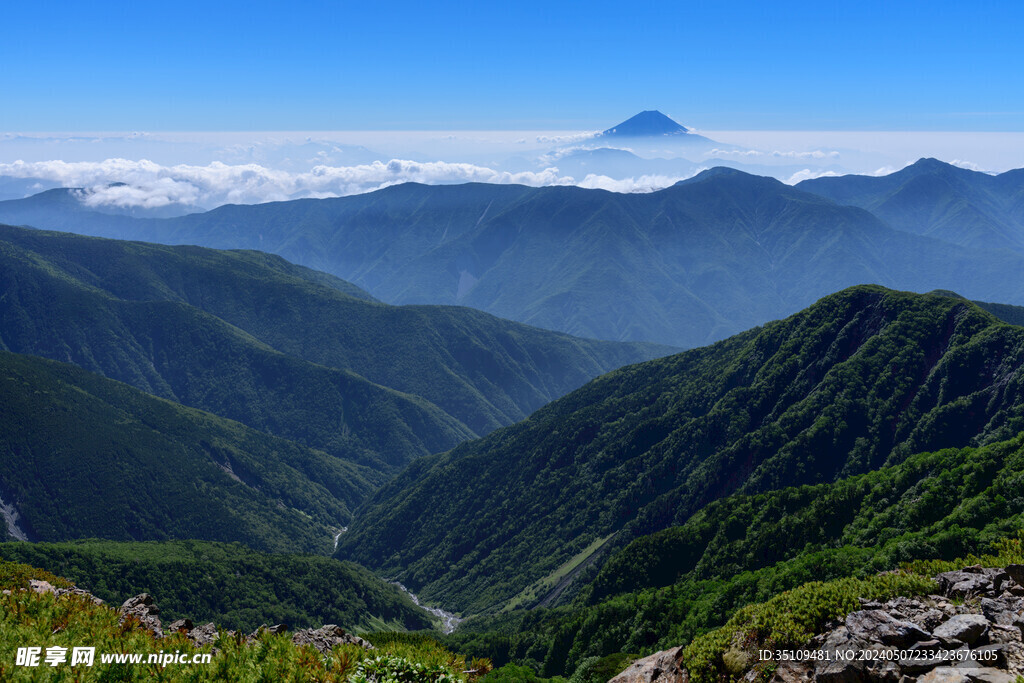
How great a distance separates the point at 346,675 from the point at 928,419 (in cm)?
18072

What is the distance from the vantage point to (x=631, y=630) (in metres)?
110

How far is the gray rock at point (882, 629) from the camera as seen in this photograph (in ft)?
103

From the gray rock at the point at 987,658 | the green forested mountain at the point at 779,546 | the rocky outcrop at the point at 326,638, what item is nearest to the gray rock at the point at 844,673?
the gray rock at the point at 987,658

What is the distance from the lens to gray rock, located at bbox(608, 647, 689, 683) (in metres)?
38.1

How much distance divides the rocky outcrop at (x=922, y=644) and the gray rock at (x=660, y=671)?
64 mm

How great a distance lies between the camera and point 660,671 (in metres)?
39.3

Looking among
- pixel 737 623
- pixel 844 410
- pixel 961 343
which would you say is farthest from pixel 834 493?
pixel 737 623

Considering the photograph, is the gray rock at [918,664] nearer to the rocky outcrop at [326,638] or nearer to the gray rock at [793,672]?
the gray rock at [793,672]

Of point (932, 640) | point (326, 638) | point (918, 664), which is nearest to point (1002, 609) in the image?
point (932, 640)

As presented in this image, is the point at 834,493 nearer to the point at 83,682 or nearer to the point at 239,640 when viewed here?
the point at 239,640

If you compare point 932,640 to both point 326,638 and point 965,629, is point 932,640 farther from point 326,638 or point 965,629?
point 326,638

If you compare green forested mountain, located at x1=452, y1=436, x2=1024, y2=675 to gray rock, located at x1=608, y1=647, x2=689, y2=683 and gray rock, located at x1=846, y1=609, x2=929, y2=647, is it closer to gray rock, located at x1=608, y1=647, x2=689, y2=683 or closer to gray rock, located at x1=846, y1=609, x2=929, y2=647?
gray rock, located at x1=846, y1=609, x2=929, y2=647

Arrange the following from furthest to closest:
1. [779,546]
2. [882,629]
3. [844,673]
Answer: [779,546] → [882,629] → [844,673]

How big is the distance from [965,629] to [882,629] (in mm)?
3483
